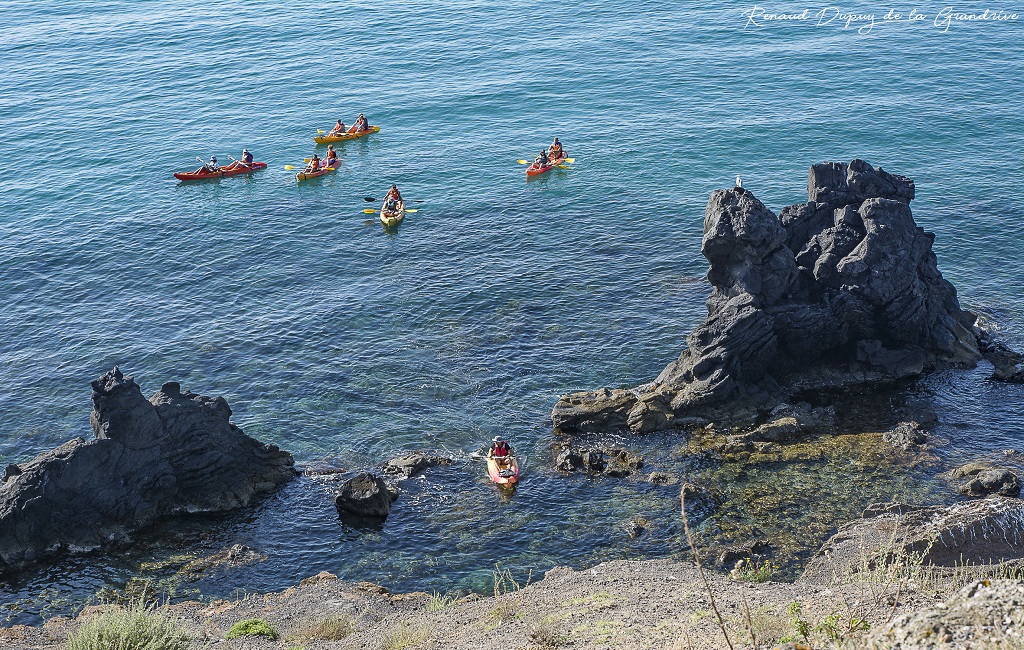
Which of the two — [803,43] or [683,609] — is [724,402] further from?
[803,43]

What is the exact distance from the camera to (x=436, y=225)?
6838cm

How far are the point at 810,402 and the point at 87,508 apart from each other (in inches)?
1191

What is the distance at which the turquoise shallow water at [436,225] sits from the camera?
131 ft

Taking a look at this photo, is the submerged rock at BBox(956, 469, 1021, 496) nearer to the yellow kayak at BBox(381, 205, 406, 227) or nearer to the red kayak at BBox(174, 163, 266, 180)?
the yellow kayak at BBox(381, 205, 406, 227)

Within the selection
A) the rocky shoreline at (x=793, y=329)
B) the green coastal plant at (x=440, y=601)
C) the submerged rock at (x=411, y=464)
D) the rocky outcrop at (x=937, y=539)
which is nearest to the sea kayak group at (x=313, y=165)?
the rocky shoreline at (x=793, y=329)

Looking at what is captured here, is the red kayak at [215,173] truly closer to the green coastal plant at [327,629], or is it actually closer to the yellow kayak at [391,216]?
the yellow kayak at [391,216]

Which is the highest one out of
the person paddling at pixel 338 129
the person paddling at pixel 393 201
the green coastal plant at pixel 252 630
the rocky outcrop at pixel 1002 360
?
the person paddling at pixel 338 129

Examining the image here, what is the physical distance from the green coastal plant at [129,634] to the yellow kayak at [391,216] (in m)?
43.0

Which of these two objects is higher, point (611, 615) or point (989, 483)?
point (611, 615)

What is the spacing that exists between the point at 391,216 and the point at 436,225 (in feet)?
10.0

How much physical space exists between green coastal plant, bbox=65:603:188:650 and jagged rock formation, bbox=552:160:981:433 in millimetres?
21155

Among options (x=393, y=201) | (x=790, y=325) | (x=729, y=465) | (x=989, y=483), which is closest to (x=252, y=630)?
(x=729, y=465)

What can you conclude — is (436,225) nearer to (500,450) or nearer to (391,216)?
(391,216)

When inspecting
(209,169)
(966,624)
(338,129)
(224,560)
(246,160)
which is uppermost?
(338,129)
